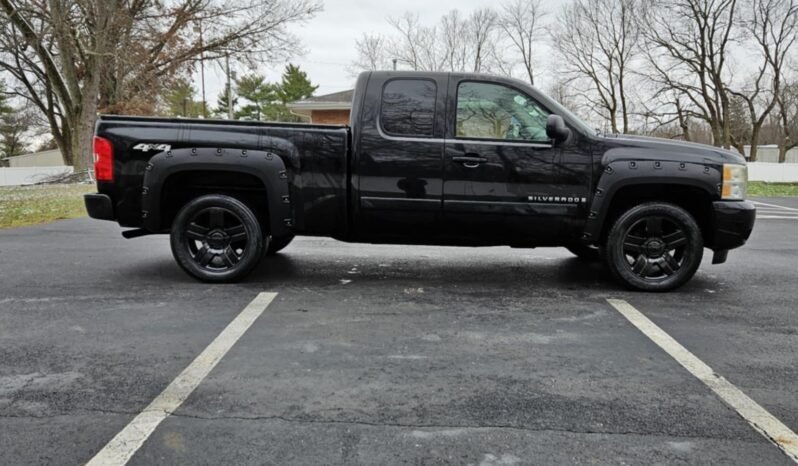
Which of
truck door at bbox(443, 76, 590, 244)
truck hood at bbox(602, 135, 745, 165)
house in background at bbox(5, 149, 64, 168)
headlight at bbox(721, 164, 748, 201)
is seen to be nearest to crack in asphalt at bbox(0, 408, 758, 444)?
truck door at bbox(443, 76, 590, 244)

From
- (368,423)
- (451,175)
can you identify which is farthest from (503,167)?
(368,423)

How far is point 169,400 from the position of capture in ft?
9.46

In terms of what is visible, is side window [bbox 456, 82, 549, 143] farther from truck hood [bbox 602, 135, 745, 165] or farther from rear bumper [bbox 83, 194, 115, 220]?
rear bumper [bbox 83, 194, 115, 220]

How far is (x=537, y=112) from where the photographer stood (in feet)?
16.9

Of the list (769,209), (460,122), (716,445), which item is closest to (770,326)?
(716,445)

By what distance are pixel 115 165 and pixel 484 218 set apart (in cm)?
334

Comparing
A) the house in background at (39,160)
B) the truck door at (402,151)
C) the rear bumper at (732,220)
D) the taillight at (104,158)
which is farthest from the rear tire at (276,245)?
the house in background at (39,160)

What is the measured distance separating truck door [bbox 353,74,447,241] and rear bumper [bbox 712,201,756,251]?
244cm

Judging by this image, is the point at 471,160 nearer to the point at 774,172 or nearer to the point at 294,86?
the point at 774,172

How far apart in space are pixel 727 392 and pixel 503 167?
262 centimetres

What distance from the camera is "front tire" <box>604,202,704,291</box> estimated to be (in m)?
5.14

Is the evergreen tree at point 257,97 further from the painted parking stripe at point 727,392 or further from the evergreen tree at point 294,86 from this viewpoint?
the painted parking stripe at point 727,392

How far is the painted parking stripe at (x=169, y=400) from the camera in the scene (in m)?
2.36

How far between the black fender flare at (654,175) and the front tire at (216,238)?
3134mm
